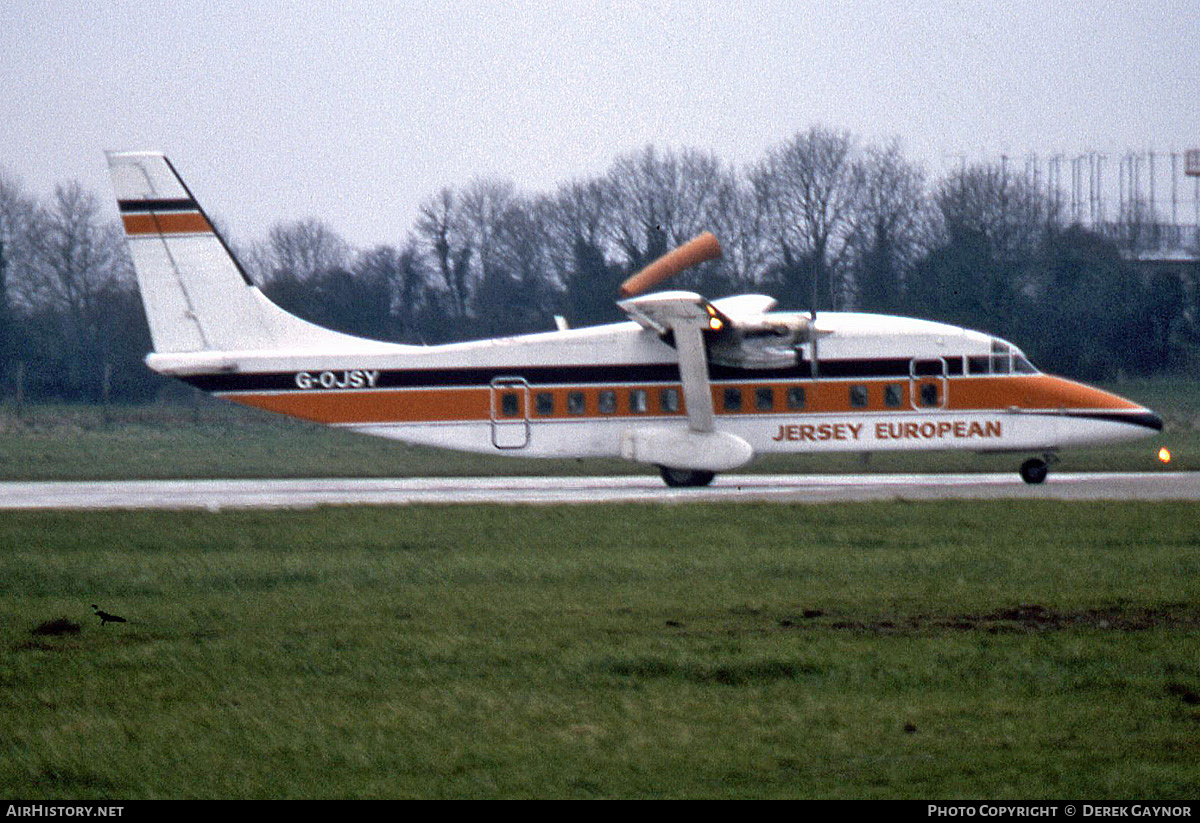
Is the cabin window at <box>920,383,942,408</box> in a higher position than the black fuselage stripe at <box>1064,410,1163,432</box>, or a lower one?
higher

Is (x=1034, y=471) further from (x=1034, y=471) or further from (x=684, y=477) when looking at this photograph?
(x=684, y=477)

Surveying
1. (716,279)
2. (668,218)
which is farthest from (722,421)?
(668,218)

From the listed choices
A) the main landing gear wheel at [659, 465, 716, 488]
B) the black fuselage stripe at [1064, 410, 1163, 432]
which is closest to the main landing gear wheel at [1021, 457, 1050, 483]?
the black fuselage stripe at [1064, 410, 1163, 432]

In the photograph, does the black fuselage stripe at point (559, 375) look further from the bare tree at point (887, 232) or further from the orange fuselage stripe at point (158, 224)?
the bare tree at point (887, 232)

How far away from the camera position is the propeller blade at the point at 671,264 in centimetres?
2700

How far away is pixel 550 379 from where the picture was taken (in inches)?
1127

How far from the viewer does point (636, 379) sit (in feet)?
93.6

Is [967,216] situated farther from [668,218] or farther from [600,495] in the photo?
[600,495]

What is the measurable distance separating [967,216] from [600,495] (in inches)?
1287

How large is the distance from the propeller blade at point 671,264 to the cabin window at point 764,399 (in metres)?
2.85

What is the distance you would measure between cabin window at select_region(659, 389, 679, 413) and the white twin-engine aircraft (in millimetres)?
29

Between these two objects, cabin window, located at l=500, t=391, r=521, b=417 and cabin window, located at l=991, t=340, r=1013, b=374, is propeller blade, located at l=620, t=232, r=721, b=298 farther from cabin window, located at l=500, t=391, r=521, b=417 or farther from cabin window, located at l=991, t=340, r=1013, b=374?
cabin window, located at l=991, t=340, r=1013, b=374

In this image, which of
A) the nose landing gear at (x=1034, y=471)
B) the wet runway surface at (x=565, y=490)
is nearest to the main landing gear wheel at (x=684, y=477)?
the wet runway surface at (x=565, y=490)

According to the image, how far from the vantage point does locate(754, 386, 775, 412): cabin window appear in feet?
92.3
